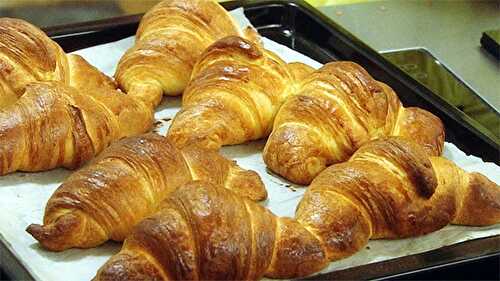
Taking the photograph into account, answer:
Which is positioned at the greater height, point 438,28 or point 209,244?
point 209,244

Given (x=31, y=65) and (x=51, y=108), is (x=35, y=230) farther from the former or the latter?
(x=31, y=65)

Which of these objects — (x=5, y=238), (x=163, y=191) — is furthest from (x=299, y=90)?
(x=5, y=238)

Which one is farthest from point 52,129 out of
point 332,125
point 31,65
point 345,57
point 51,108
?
point 345,57

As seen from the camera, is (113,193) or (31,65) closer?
(113,193)

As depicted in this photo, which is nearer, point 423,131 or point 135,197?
point 135,197

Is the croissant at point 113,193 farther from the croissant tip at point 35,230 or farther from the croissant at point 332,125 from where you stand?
the croissant at point 332,125

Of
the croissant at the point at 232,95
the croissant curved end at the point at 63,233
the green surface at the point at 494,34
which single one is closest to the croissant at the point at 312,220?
the croissant curved end at the point at 63,233

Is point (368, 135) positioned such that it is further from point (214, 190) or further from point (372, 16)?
point (372, 16)

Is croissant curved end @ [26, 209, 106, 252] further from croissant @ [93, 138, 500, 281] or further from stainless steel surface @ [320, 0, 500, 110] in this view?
stainless steel surface @ [320, 0, 500, 110]
